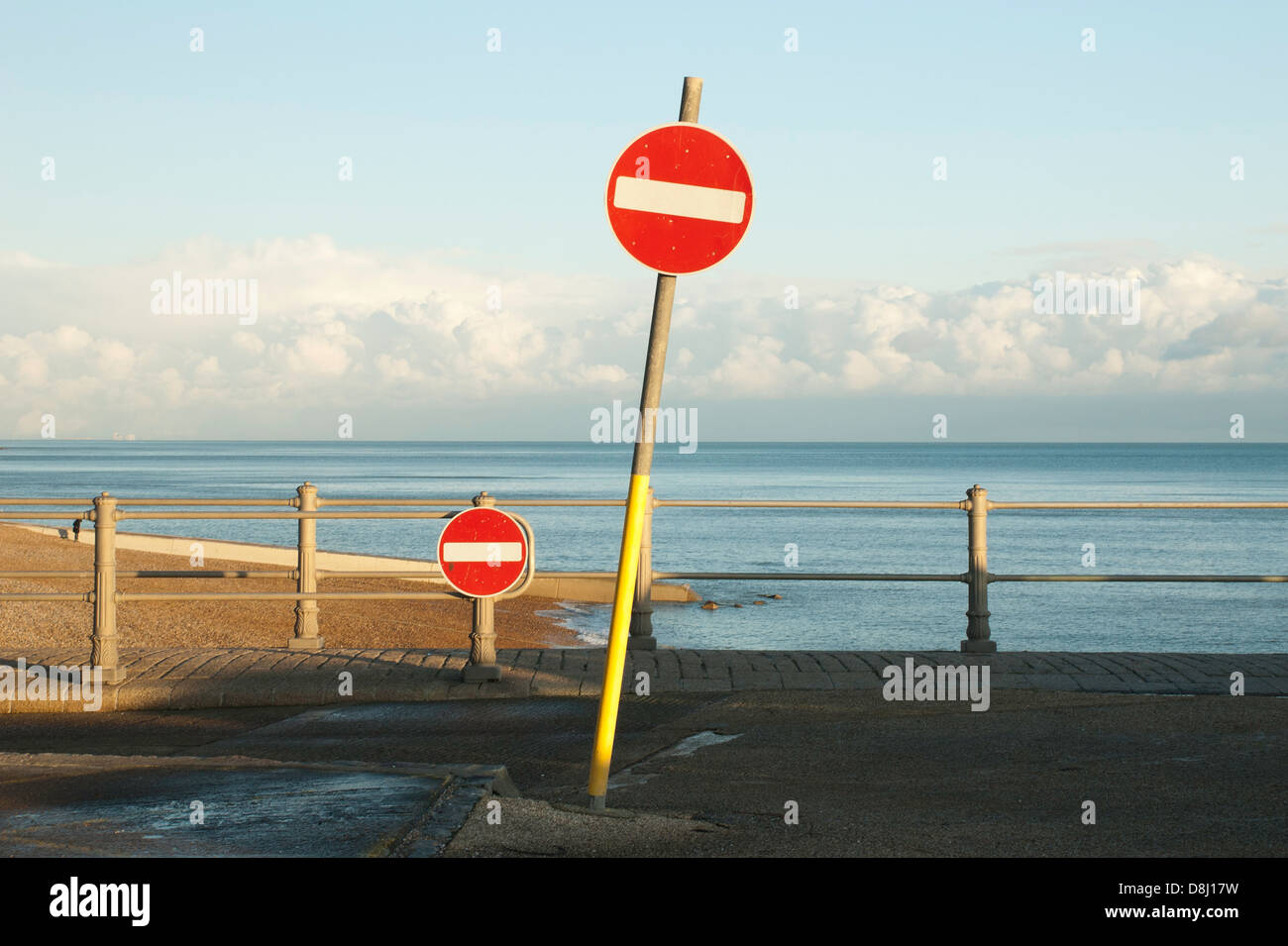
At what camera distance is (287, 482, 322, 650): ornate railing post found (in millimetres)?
8492

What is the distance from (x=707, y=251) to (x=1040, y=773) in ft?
8.71

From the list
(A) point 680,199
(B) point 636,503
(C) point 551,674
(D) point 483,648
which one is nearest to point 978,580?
(C) point 551,674

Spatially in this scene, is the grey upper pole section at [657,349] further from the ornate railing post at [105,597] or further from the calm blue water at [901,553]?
the calm blue water at [901,553]

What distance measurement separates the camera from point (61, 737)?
6.75 m

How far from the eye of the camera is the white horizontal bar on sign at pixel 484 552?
764cm

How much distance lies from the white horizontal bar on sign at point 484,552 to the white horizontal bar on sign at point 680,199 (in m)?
3.69

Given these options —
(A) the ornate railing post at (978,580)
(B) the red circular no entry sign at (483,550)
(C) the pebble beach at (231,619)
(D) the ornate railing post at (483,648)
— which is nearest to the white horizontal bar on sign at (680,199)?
(B) the red circular no entry sign at (483,550)

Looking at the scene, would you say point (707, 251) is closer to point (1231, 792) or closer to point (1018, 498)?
point (1231, 792)

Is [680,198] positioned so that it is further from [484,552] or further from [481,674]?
[481,674]

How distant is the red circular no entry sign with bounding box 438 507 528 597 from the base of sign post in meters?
0.45

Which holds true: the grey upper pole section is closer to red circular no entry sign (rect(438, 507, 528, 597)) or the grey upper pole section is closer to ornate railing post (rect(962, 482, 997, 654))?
red circular no entry sign (rect(438, 507, 528, 597))

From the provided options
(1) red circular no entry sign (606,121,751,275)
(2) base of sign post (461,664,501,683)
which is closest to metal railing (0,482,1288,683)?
(2) base of sign post (461,664,501,683)

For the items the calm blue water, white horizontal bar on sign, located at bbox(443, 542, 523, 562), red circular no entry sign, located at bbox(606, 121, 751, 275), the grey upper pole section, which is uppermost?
red circular no entry sign, located at bbox(606, 121, 751, 275)

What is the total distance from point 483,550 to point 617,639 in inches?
134
